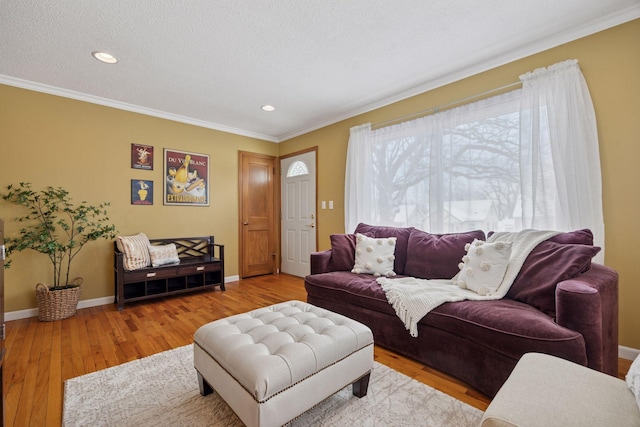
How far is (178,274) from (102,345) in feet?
4.40

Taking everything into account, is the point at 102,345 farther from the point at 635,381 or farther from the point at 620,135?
the point at 620,135

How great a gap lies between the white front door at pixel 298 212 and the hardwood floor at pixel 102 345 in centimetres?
110

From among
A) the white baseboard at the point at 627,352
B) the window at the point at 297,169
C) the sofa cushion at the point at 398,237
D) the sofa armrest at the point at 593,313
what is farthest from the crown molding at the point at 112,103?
the white baseboard at the point at 627,352

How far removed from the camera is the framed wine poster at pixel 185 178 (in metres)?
4.04

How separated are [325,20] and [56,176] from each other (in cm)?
340

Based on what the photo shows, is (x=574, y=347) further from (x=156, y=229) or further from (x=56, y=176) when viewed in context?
(x=56, y=176)

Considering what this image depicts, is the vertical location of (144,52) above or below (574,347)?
above

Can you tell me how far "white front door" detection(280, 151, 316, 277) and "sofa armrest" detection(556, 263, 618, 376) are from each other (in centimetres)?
Answer: 338

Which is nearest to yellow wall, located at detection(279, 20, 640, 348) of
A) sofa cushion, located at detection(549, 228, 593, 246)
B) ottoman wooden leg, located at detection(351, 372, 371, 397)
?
sofa cushion, located at detection(549, 228, 593, 246)

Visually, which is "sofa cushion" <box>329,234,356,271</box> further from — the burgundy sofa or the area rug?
the area rug

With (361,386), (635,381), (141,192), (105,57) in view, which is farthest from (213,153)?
(635,381)

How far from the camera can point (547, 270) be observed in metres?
1.87

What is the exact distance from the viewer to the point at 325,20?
7.03 ft

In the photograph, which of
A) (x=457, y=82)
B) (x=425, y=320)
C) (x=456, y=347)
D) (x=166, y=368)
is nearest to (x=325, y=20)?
(x=457, y=82)
